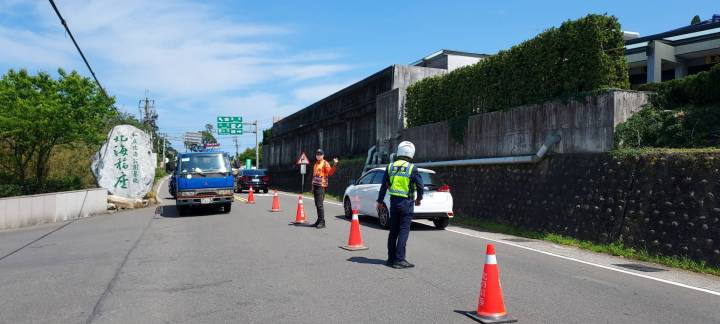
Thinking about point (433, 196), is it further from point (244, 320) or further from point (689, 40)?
point (689, 40)

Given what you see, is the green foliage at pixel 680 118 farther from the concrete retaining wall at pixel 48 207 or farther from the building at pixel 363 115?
the concrete retaining wall at pixel 48 207

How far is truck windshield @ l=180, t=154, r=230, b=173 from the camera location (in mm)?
17891

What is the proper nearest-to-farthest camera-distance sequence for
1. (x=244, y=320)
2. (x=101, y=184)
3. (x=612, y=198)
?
(x=244, y=320) → (x=612, y=198) → (x=101, y=184)

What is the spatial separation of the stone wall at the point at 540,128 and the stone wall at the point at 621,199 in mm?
663

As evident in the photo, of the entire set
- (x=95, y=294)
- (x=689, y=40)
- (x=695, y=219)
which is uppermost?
(x=689, y=40)

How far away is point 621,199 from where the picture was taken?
36.5 feet

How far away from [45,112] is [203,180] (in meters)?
8.24

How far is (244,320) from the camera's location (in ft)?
17.9

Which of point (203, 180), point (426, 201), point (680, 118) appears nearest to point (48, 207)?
point (203, 180)

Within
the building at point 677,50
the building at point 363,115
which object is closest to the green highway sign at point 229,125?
the building at point 363,115

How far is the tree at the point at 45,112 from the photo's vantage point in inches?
839

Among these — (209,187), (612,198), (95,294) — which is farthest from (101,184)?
(612,198)

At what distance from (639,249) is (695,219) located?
1.23 m

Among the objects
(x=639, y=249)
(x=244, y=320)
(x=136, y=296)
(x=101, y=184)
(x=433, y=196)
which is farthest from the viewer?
(x=101, y=184)
